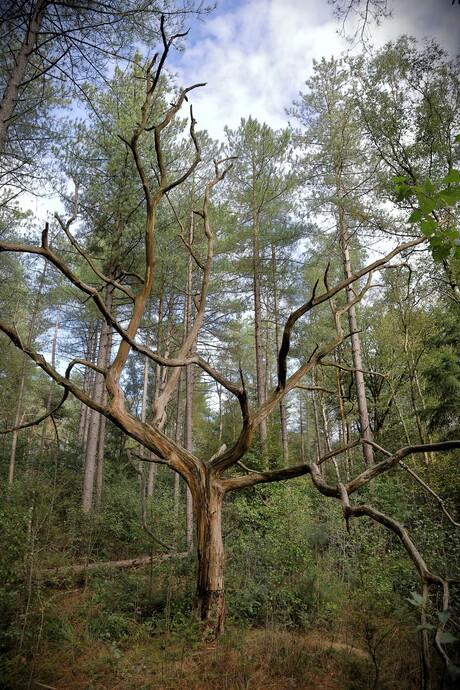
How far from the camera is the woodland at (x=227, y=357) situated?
328 cm

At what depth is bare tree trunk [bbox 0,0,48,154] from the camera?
4.51 metres

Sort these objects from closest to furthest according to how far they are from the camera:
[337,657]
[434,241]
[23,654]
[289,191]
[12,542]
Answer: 1. [434,241]
2. [23,654]
3. [337,657]
4. [12,542]
5. [289,191]

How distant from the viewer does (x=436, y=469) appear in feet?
26.7

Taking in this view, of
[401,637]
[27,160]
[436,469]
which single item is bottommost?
[401,637]

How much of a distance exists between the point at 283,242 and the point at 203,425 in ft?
41.4

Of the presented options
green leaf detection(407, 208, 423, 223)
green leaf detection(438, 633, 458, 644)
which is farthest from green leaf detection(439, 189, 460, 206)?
green leaf detection(438, 633, 458, 644)

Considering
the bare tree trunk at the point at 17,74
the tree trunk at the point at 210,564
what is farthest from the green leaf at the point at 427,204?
the bare tree trunk at the point at 17,74

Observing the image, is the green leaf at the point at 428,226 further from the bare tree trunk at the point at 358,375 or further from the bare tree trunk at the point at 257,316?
the bare tree trunk at the point at 257,316

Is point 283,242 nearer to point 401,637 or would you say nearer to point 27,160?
point 27,160

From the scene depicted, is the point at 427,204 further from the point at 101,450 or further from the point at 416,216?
the point at 101,450

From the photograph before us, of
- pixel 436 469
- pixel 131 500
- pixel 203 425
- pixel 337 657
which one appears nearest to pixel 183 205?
pixel 131 500

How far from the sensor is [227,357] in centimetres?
1473

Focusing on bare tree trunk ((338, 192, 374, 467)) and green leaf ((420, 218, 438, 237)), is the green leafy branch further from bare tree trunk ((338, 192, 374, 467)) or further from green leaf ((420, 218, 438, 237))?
bare tree trunk ((338, 192, 374, 467))

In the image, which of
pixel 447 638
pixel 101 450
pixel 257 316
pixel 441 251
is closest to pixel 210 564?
pixel 447 638
